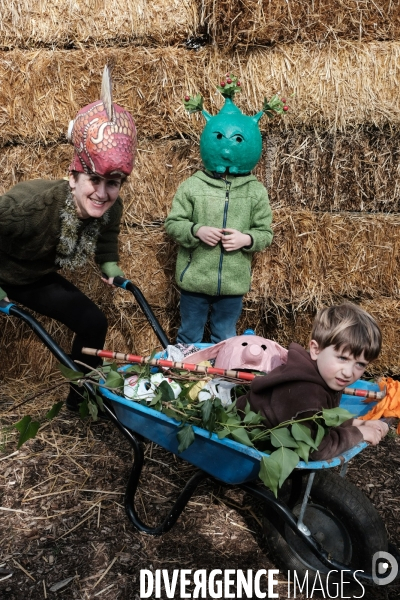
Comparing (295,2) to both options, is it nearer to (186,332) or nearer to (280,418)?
(186,332)

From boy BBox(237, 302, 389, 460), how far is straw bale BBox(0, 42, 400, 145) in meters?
1.54

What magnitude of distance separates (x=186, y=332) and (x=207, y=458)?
1.28 metres

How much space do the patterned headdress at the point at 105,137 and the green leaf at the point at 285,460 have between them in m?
1.19

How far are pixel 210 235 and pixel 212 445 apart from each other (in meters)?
1.24

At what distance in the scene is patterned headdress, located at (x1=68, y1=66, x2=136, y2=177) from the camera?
6.91 ft

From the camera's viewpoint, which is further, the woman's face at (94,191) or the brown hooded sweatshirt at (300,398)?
the woman's face at (94,191)

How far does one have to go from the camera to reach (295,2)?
9.04 feet

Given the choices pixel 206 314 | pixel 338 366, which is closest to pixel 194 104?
pixel 206 314

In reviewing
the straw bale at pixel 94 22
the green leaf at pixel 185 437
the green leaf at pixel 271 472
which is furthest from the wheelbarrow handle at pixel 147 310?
the straw bale at pixel 94 22

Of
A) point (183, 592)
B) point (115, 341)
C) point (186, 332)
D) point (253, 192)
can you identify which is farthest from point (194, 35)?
point (183, 592)

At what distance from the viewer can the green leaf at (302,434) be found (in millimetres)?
1573

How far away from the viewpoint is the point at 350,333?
5.49ft

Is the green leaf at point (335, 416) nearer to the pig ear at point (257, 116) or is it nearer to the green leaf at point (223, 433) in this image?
the green leaf at point (223, 433)

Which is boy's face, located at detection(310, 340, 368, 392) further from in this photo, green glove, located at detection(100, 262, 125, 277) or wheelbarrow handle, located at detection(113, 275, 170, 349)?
green glove, located at detection(100, 262, 125, 277)
